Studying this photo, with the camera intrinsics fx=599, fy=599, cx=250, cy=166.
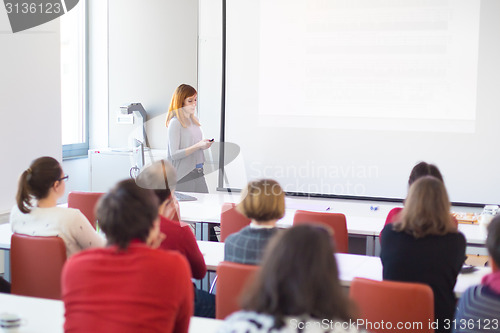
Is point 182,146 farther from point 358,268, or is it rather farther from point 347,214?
point 358,268

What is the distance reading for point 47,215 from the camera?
3070 mm

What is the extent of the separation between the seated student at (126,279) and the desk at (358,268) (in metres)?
1.22

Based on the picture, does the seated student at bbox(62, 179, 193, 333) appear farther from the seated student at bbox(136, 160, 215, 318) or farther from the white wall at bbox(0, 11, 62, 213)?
the white wall at bbox(0, 11, 62, 213)

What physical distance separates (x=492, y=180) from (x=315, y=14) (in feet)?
7.38

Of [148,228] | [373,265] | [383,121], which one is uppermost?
[383,121]

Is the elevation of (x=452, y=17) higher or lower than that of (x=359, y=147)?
higher

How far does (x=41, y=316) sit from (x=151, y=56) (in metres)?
5.02

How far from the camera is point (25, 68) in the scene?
5121mm

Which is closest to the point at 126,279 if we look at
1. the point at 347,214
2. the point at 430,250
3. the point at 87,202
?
the point at 430,250

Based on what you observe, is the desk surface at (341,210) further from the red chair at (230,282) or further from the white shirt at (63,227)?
the red chair at (230,282)

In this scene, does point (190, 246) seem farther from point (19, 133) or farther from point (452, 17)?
point (452, 17)

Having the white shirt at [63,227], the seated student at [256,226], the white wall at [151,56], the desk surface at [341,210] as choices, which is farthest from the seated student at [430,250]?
the white wall at [151,56]

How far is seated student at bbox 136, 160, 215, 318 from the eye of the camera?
298cm

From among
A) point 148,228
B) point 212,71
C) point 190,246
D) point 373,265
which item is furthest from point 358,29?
point 148,228
